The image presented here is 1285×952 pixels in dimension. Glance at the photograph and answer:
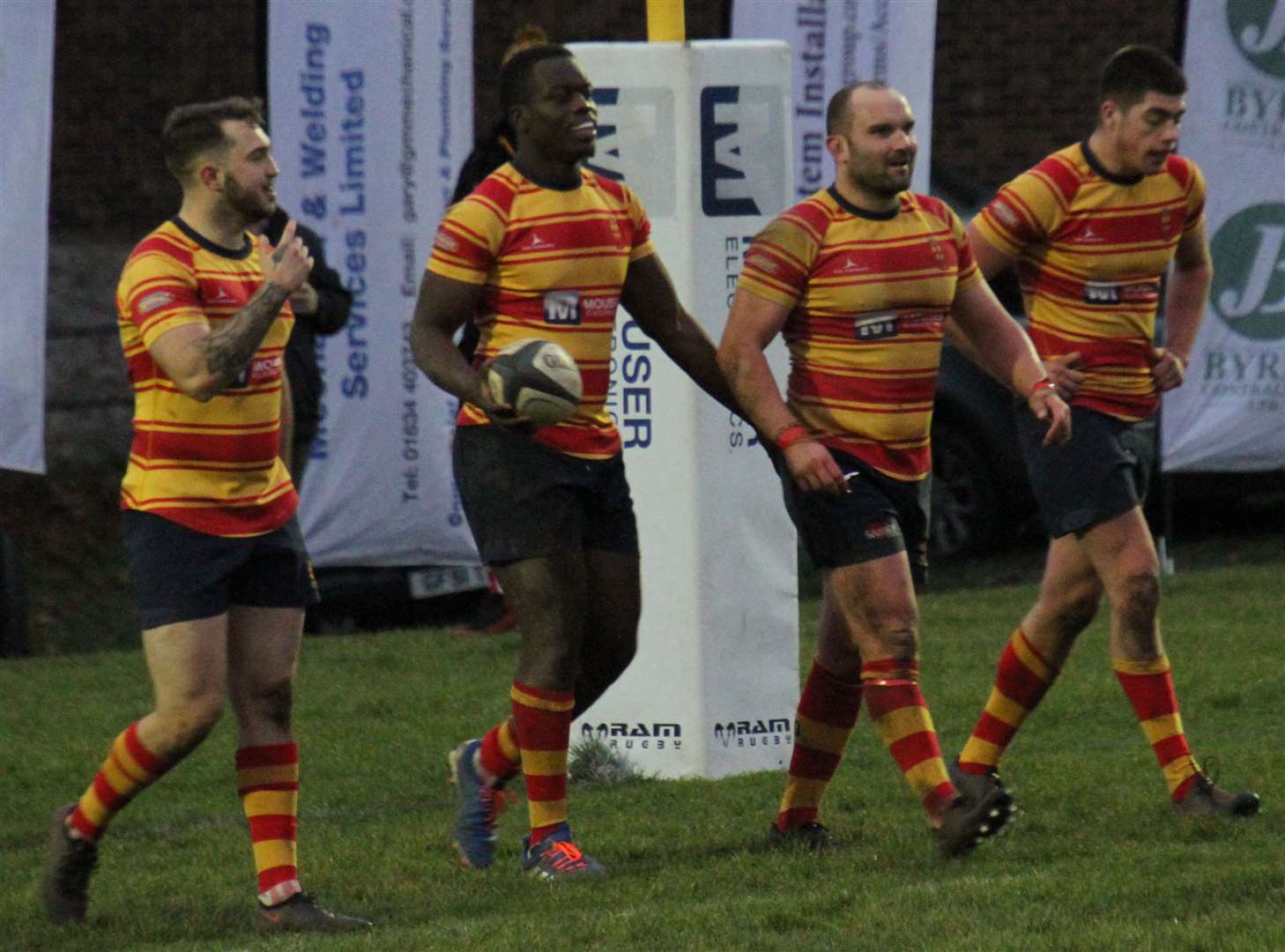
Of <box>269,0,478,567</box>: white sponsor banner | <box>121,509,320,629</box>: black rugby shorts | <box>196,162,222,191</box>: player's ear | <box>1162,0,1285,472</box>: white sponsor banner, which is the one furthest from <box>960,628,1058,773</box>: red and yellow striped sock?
<box>1162,0,1285,472</box>: white sponsor banner

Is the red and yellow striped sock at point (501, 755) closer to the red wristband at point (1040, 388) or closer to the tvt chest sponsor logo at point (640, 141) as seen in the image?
the red wristband at point (1040, 388)

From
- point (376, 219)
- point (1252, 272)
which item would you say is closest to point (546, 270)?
point (376, 219)

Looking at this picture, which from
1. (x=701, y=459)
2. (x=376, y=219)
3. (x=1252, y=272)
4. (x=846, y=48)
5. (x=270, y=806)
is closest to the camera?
(x=270, y=806)

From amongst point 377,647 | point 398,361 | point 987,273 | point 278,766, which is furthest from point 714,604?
point 398,361

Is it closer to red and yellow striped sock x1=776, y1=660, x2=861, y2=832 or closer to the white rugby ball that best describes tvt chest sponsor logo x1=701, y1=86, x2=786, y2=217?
red and yellow striped sock x1=776, y1=660, x2=861, y2=832

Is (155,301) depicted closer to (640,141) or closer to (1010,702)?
(640,141)

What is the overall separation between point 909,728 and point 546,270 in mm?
1501

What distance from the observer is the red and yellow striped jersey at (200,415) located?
6.23 m

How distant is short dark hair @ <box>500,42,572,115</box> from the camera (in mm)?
6746

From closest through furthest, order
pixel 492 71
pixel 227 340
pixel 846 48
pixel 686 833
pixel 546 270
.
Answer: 1. pixel 227 340
2. pixel 546 270
3. pixel 686 833
4. pixel 846 48
5. pixel 492 71

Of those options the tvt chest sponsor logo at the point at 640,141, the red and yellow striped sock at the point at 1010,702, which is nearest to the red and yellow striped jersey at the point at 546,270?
the red and yellow striped sock at the point at 1010,702

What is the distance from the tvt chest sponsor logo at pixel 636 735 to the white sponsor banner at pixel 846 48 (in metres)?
4.44

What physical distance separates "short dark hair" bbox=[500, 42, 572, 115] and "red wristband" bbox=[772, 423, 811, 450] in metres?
1.09

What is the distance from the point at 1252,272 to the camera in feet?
45.1
